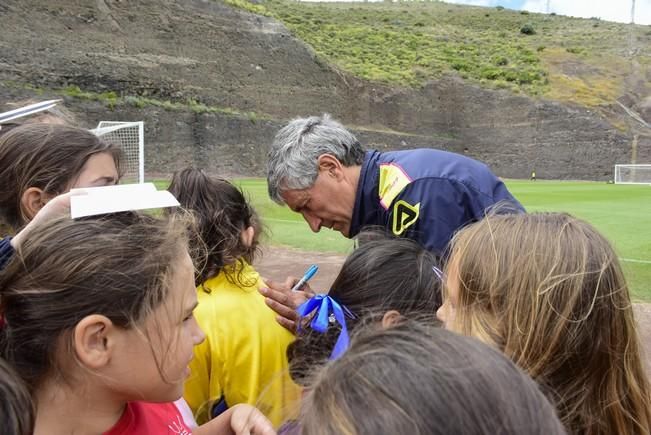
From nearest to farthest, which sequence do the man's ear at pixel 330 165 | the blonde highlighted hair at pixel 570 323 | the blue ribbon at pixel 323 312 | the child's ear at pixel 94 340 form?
the child's ear at pixel 94 340 < the blonde highlighted hair at pixel 570 323 < the blue ribbon at pixel 323 312 < the man's ear at pixel 330 165

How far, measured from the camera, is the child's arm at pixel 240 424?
1.78 m

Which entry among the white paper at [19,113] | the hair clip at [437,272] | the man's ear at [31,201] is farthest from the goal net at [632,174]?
the man's ear at [31,201]

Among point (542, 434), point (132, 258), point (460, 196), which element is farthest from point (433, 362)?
point (460, 196)

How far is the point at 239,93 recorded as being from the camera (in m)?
39.8

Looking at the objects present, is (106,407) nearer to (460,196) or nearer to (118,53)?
(460,196)

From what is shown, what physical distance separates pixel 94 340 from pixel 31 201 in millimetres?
1273

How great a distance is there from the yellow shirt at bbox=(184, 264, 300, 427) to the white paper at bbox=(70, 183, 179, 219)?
753 mm

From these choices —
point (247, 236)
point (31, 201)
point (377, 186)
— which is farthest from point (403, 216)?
point (31, 201)

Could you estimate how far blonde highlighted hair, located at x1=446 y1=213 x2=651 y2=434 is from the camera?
5.44 feet

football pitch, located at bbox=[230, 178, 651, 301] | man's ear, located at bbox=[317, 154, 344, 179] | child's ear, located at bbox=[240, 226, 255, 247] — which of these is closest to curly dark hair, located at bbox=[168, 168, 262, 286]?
child's ear, located at bbox=[240, 226, 255, 247]

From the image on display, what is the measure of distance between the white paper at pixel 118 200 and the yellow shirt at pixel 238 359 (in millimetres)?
753

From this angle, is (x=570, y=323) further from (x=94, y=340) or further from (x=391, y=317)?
(x=94, y=340)

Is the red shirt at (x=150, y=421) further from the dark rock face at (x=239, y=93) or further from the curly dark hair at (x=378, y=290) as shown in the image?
the dark rock face at (x=239, y=93)

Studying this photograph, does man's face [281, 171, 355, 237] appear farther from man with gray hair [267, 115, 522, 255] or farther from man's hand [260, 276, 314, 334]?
man's hand [260, 276, 314, 334]
